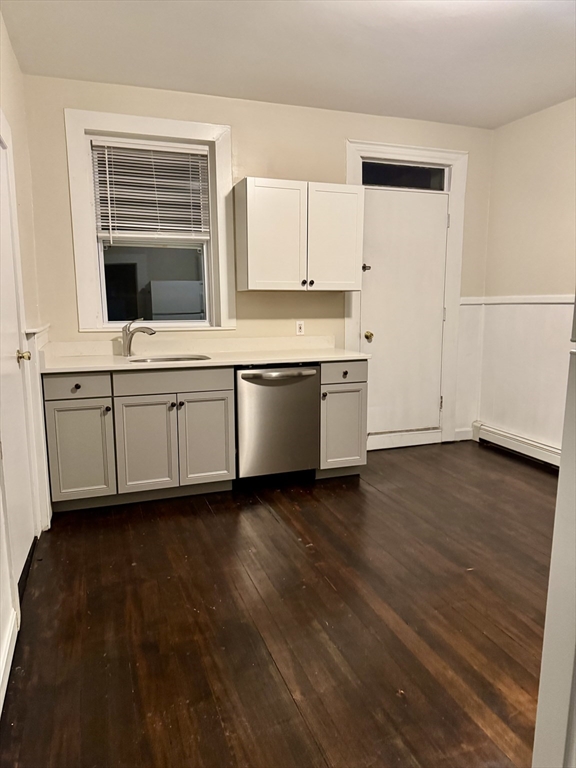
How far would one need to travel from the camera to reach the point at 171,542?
8.75 ft

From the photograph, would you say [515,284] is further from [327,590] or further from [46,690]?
[46,690]

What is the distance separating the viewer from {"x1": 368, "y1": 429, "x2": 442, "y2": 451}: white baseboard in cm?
427

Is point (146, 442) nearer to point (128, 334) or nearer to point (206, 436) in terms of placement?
point (206, 436)

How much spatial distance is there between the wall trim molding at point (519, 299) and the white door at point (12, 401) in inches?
133

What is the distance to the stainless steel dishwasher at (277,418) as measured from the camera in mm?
3293

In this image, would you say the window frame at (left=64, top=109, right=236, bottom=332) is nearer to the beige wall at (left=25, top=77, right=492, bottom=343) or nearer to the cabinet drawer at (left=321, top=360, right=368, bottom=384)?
the beige wall at (left=25, top=77, right=492, bottom=343)

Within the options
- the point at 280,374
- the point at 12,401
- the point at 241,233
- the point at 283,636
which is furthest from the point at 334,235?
the point at 283,636

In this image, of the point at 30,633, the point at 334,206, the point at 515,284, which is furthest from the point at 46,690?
the point at 515,284

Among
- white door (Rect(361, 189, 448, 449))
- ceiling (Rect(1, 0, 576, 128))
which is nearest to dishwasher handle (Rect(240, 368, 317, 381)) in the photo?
white door (Rect(361, 189, 448, 449))

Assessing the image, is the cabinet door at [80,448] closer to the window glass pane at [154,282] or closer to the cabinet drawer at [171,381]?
the cabinet drawer at [171,381]

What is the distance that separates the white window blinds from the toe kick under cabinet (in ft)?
3.69

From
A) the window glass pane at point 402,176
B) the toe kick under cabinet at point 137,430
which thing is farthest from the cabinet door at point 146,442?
the window glass pane at point 402,176

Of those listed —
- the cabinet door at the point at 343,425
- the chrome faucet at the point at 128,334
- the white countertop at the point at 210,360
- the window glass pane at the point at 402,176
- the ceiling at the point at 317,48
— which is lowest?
the cabinet door at the point at 343,425

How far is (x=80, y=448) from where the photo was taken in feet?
9.78
